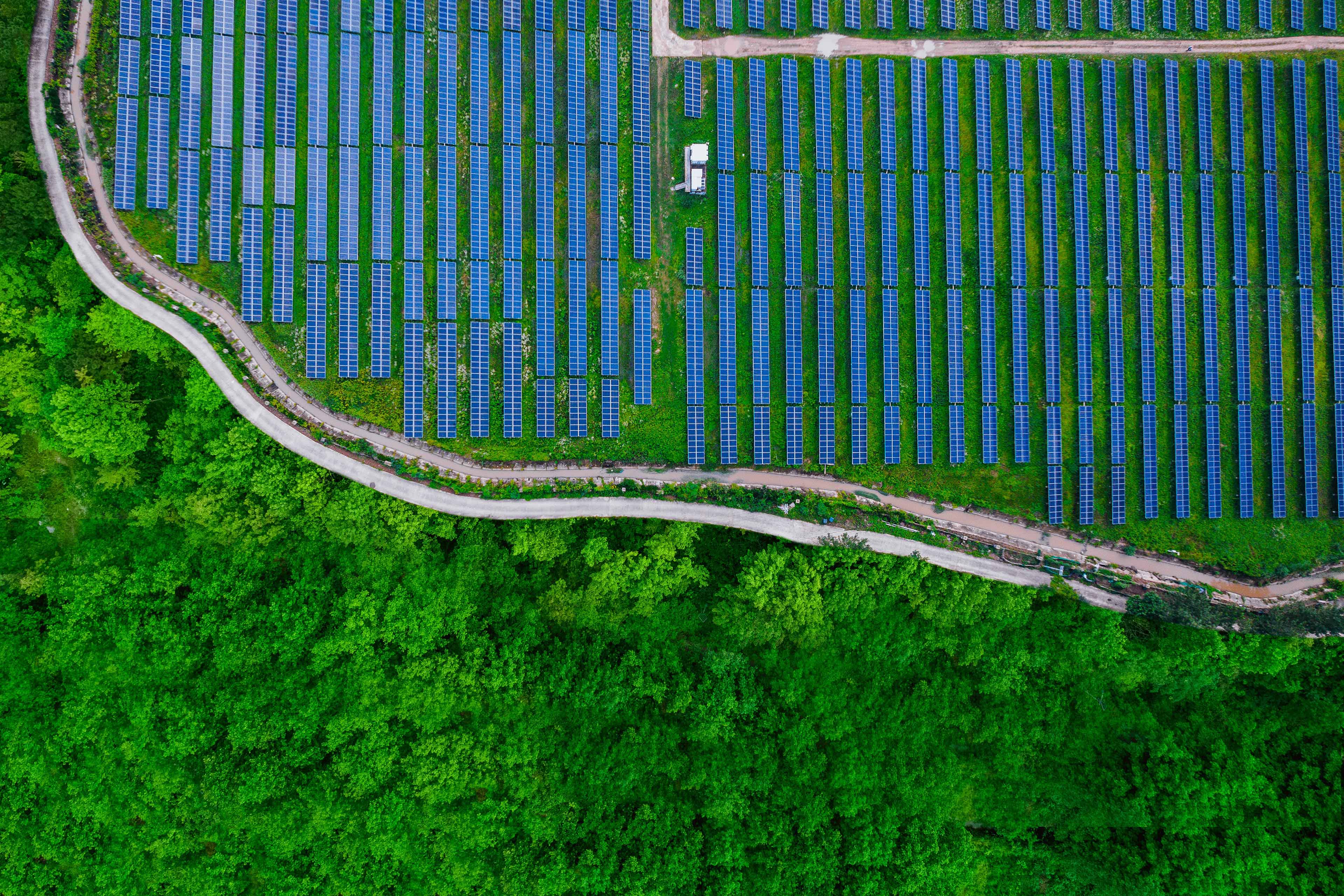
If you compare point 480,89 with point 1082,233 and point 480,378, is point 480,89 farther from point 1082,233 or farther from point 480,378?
point 1082,233

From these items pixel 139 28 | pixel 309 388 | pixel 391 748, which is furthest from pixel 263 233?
pixel 391 748

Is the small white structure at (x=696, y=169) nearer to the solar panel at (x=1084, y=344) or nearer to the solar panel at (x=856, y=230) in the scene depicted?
the solar panel at (x=856, y=230)

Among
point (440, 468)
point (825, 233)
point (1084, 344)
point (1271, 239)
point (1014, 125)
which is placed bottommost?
point (440, 468)

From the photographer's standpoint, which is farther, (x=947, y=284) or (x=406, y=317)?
(x=947, y=284)

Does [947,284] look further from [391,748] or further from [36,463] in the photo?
[36,463]

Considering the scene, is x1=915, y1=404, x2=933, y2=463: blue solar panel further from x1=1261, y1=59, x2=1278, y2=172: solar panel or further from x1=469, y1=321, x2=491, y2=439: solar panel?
x1=1261, y1=59, x2=1278, y2=172: solar panel

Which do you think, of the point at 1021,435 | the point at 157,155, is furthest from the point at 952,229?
the point at 157,155
